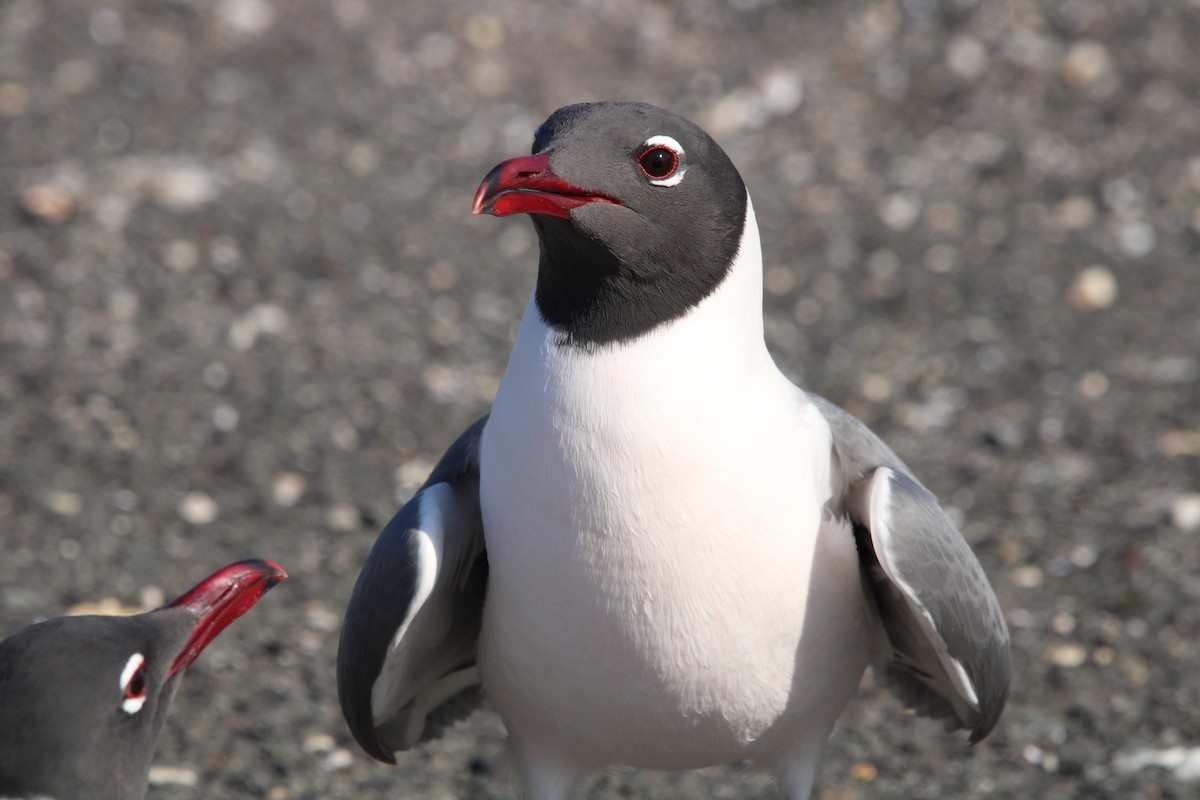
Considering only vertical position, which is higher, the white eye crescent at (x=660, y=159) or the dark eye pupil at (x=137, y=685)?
the white eye crescent at (x=660, y=159)

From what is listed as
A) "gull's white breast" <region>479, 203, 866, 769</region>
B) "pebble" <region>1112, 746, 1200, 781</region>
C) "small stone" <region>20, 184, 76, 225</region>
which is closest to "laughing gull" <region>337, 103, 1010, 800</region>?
"gull's white breast" <region>479, 203, 866, 769</region>

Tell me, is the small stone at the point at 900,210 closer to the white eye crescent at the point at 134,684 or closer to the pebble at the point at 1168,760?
the pebble at the point at 1168,760

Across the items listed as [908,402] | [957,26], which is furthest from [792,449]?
[957,26]

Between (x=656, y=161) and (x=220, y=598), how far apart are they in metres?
1.34

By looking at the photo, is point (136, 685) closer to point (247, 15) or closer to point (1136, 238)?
point (1136, 238)

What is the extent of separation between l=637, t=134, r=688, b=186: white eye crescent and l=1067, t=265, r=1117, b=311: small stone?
386 cm

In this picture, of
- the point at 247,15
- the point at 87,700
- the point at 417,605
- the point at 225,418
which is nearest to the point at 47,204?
the point at 225,418

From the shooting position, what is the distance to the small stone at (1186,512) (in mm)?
5324

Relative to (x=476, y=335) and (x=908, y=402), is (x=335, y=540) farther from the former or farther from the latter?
(x=908, y=402)

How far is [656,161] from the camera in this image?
319cm

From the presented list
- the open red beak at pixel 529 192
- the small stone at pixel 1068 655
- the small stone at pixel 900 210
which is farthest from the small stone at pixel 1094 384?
the open red beak at pixel 529 192

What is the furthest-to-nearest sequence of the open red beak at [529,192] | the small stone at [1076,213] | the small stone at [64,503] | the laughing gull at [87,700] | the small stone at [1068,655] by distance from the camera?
the small stone at [1076,213], the small stone at [64,503], the small stone at [1068,655], the open red beak at [529,192], the laughing gull at [87,700]

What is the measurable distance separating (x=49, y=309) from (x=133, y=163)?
1.06 m

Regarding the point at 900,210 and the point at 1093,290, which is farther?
the point at 900,210
